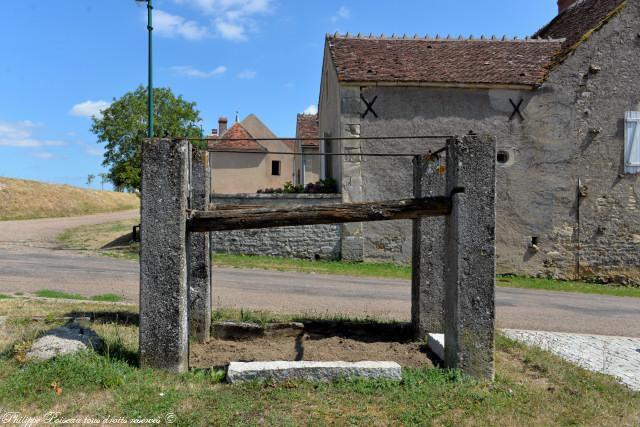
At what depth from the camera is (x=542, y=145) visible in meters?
16.0

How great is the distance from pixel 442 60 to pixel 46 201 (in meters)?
28.3

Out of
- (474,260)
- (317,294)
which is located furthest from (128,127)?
(474,260)

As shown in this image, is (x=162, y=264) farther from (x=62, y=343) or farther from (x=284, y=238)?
(x=284, y=238)

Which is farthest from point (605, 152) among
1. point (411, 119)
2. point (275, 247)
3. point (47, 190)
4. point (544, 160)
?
point (47, 190)

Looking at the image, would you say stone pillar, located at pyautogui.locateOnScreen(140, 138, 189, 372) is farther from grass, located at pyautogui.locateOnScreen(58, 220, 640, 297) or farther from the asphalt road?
grass, located at pyautogui.locateOnScreen(58, 220, 640, 297)

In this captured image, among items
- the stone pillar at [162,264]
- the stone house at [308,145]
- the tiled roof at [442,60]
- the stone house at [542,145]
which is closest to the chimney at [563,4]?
the tiled roof at [442,60]

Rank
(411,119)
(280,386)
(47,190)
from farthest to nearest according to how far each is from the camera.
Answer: (47,190) → (411,119) → (280,386)

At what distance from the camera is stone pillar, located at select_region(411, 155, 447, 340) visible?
21.8 feet

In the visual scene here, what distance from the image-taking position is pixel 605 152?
631 inches

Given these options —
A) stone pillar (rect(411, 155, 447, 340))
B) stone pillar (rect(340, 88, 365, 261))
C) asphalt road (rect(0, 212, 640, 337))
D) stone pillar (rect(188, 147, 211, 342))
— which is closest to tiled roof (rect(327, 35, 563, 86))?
stone pillar (rect(340, 88, 365, 261))

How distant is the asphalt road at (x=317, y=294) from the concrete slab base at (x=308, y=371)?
3.55 m

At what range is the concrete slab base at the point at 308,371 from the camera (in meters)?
4.90

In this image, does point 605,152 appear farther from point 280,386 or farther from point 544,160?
point 280,386

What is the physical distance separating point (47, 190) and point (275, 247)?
85.9 feet
